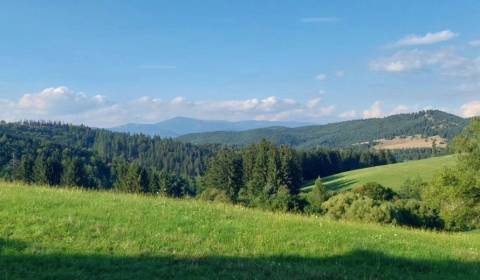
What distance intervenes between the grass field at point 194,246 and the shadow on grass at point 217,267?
0.08ft

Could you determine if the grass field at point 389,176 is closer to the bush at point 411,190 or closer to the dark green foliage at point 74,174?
the bush at point 411,190

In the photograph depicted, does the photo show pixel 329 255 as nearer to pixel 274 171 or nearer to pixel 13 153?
pixel 274 171

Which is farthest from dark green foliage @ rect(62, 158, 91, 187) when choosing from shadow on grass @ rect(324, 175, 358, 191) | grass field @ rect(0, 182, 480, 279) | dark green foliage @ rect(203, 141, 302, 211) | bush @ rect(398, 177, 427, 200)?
grass field @ rect(0, 182, 480, 279)

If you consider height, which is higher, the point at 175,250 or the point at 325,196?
the point at 175,250

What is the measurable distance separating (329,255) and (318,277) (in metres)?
2.24

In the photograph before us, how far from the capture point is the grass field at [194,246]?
1108cm

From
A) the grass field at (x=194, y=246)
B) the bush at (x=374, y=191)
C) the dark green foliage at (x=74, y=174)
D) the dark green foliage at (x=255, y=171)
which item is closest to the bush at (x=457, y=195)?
the grass field at (x=194, y=246)

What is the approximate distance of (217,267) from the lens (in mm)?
11555

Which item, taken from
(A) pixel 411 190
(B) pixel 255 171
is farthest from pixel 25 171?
(A) pixel 411 190

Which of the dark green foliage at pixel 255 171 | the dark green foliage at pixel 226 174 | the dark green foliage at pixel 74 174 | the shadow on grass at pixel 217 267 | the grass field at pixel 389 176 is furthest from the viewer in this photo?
the grass field at pixel 389 176

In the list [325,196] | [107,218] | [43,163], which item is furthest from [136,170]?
Answer: [107,218]

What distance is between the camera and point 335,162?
197500mm

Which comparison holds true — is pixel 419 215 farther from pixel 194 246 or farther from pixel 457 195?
pixel 194 246

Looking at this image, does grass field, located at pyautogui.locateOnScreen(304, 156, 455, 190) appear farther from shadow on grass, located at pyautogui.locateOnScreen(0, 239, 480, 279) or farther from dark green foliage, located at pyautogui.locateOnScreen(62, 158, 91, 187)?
shadow on grass, located at pyautogui.locateOnScreen(0, 239, 480, 279)
